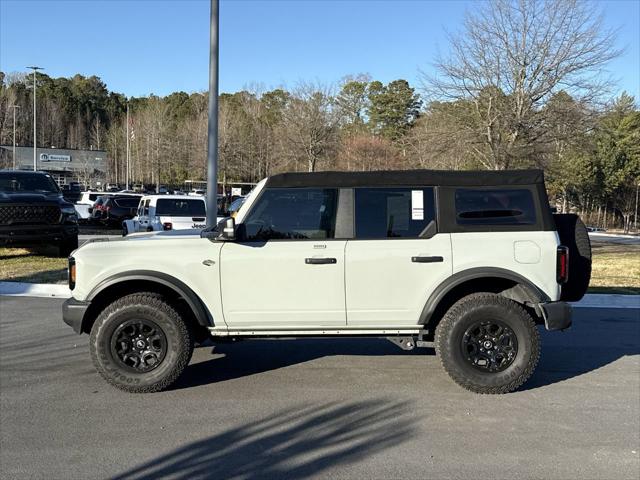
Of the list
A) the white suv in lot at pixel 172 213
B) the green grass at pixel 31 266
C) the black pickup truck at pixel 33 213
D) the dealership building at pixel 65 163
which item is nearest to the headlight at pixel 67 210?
the black pickup truck at pixel 33 213

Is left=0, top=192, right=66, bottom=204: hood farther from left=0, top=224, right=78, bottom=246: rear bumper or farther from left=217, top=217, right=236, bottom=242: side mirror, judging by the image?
left=217, top=217, right=236, bottom=242: side mirror

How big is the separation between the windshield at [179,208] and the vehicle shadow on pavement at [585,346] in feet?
36.3

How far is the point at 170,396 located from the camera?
521 centimetres

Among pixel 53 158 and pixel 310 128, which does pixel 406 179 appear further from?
pixel 53 158

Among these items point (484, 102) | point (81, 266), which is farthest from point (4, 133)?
point (81, 266)

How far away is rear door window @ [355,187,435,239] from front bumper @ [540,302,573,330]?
129 centimetres

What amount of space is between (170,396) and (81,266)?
141 cm

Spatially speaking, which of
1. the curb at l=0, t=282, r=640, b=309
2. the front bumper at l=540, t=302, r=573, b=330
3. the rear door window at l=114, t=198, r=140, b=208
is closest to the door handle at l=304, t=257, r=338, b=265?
the front bumper at l=540, t=302, r=573, b=330

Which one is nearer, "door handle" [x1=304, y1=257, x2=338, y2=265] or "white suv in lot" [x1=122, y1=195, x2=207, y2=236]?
"door handle" [x1=304, y1=257, x2=338, y2=265]

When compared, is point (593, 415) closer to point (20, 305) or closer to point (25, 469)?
point (25, 469)

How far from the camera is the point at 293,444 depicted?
4.20m

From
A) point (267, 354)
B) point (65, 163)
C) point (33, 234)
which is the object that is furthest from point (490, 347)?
point (65, 163)

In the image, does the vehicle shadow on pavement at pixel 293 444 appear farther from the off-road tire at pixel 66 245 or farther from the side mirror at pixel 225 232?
the off-road tire at pixel 66 245

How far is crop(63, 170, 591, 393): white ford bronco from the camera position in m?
5.25
